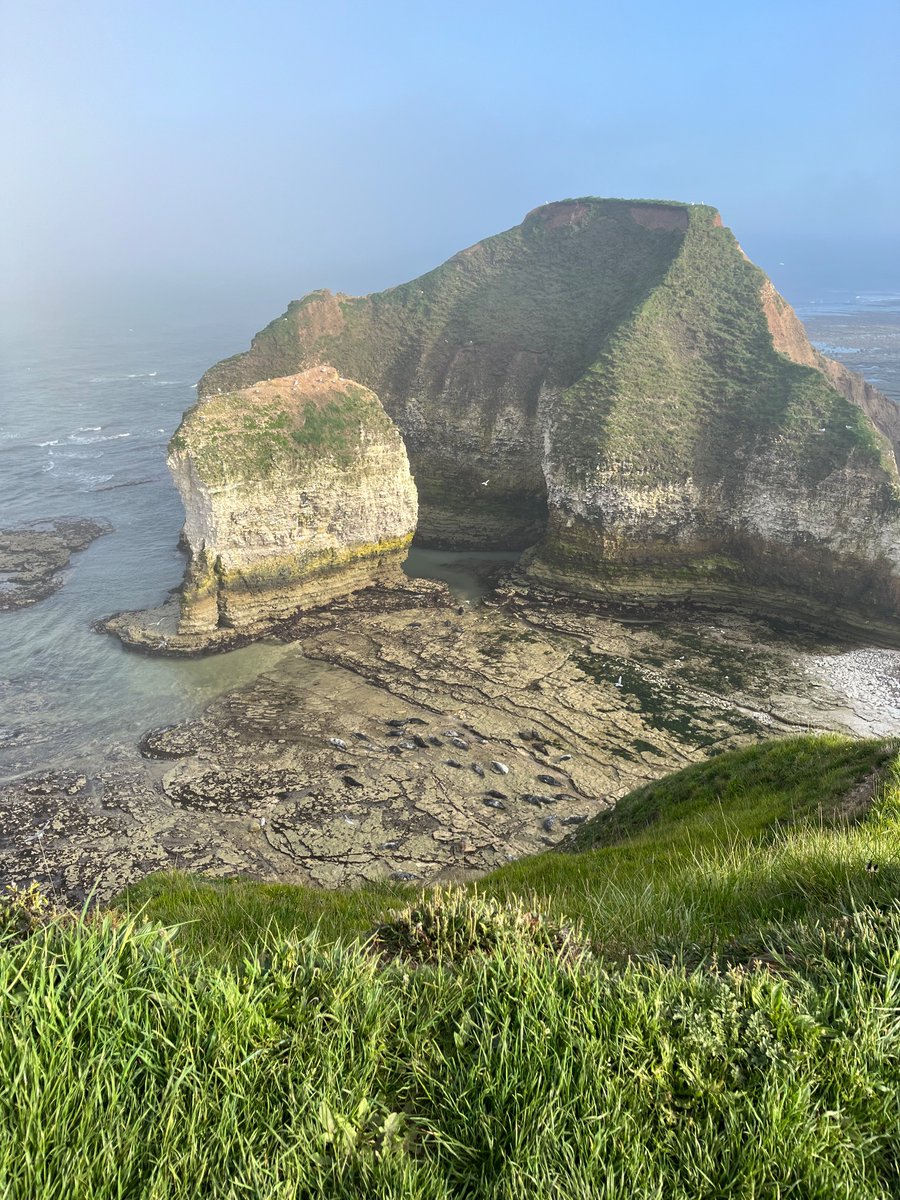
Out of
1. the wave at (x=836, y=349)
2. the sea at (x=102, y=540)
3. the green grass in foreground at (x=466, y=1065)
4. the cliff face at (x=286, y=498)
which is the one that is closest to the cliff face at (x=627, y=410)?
the sea at (x=102, y=540)

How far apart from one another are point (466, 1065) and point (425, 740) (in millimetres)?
26248

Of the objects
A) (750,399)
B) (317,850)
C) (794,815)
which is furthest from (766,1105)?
(750,399)

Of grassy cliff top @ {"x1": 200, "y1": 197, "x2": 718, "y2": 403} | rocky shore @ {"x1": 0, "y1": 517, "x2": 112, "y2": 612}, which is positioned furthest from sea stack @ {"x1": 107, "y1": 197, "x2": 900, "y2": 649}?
rocky shore @ {"x1": 0, "y1": 517, "x2": 112, "y2": 612}

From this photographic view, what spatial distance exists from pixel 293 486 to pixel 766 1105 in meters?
39.2

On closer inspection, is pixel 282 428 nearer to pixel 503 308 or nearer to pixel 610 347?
pixel 610 347

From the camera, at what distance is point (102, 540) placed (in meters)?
52.2

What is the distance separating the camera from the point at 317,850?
2473 centimetres

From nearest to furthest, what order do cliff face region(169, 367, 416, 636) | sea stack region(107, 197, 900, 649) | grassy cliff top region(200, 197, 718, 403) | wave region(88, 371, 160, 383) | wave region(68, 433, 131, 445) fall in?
cliff face region(169, 367, 416, 636), sea stack region(107, 197, 900, 649), grassy cliff top region(200, 197, 718, 403), wave region(68, 433, 131, 445), wave region(88, 371, 160, 383)

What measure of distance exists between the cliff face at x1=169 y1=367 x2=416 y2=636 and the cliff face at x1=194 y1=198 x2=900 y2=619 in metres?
10.5

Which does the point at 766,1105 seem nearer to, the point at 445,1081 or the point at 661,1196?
the point at 661,1196

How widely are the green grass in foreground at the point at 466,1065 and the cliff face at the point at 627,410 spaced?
3919cm

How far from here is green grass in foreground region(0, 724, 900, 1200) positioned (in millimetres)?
4012

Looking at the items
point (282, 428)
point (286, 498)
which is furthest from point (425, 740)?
point (282, 428)

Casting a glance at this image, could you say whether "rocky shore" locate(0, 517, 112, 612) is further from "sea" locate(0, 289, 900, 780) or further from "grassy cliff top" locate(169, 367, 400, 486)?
"grassy cliff top" locate(169, 367, 400, 486)
